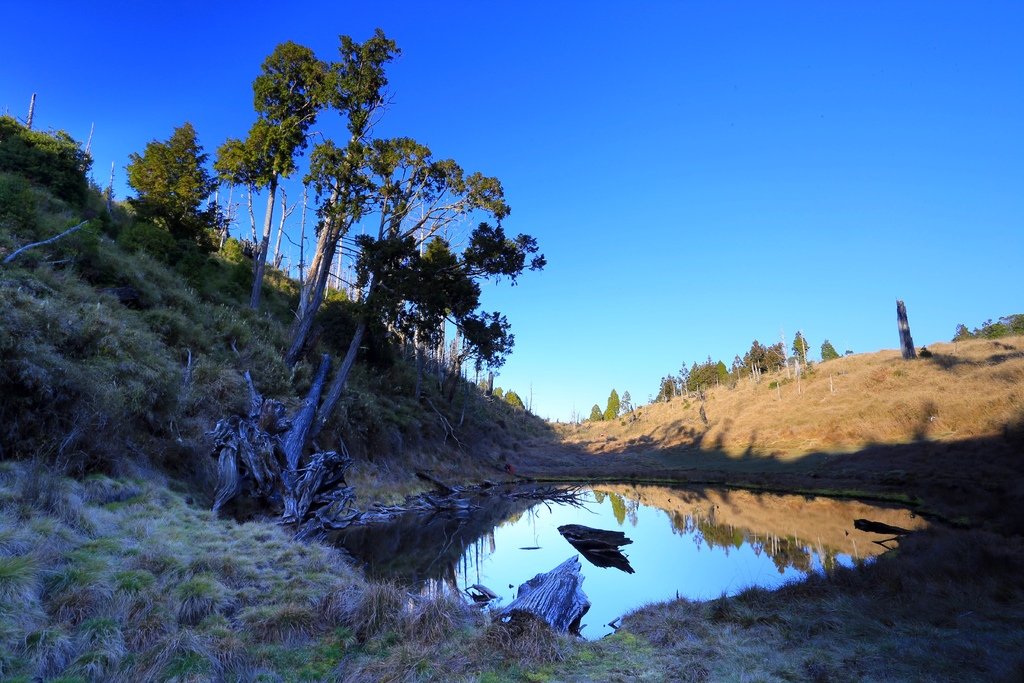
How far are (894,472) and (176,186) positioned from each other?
136ft

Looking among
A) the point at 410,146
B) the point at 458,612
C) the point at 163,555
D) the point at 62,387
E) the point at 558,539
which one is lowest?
the point at 558,539

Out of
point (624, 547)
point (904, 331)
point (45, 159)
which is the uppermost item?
point (45, 159)

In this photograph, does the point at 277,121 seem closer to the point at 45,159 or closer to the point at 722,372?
the point at 45,159

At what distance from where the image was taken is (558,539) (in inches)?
609

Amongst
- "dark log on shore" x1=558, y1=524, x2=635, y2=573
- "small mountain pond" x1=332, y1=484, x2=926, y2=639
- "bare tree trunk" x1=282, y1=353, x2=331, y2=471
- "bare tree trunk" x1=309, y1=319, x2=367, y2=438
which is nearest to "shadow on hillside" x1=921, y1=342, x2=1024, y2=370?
"small mountain pond" x1=332, y1=484, x2=926, y2=639

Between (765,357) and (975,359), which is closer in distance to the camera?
(975,359)

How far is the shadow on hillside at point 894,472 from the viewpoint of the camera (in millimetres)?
15547

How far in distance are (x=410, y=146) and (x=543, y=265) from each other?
8490 mm

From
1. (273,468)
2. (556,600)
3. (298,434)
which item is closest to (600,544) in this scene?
(556,600)

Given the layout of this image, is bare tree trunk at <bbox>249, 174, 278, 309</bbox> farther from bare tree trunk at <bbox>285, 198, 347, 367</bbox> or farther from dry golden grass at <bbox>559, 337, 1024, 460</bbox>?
dry golden grass at <bbox>559, 337, 1024, 460</bbox>

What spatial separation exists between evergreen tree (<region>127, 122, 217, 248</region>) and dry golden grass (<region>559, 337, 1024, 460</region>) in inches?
1598

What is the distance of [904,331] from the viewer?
46188 mm

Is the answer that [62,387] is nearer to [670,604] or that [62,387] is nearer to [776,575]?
[670,604]

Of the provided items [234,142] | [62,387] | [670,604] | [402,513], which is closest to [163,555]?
[62,387]
